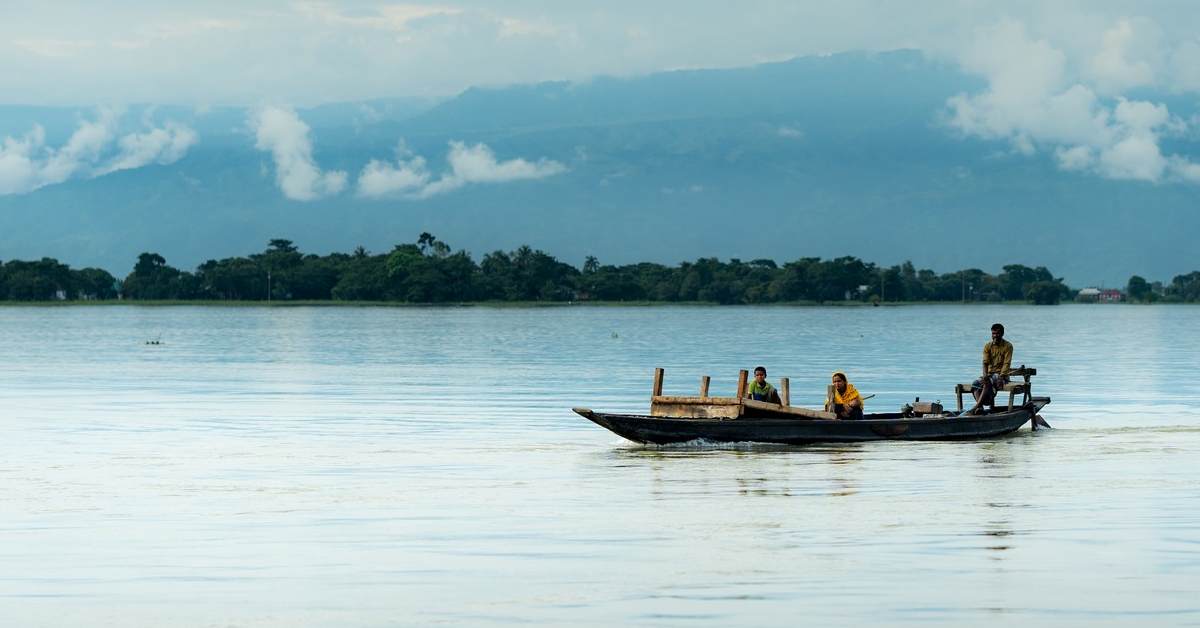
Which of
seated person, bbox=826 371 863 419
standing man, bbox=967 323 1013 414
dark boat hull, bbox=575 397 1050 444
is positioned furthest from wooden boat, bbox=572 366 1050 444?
standing man, bbox=967 323 1013 414

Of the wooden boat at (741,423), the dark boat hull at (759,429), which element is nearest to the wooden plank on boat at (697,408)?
the wooden boat at (741,423)

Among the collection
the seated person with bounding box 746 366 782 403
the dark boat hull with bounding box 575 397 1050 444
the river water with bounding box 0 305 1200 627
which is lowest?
the river water with bounding box 0 305 1200 627

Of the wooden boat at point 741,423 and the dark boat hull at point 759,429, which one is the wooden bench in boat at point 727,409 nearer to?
the wooden boat at point 741,423

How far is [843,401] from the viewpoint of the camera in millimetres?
33531

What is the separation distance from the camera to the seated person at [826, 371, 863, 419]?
1313 inches

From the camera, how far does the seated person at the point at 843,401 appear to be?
33.3m

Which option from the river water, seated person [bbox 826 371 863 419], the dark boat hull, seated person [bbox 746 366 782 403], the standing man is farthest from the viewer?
the standing man

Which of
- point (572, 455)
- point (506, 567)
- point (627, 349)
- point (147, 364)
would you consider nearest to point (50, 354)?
point (147, 364)

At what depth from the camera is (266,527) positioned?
869 inches

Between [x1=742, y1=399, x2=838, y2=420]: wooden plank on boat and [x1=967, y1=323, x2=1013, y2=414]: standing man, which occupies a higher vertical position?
[x1=967, y1=323, x2=1013, y2=414]: standing man

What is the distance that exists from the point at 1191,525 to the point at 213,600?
12.8m

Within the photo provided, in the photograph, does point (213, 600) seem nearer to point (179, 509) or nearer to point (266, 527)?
point (266, 527)

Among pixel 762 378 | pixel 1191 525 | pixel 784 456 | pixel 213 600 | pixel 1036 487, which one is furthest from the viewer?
pixel 762 378

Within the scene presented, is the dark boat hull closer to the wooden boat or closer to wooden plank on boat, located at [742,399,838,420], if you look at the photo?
the wooden boat
